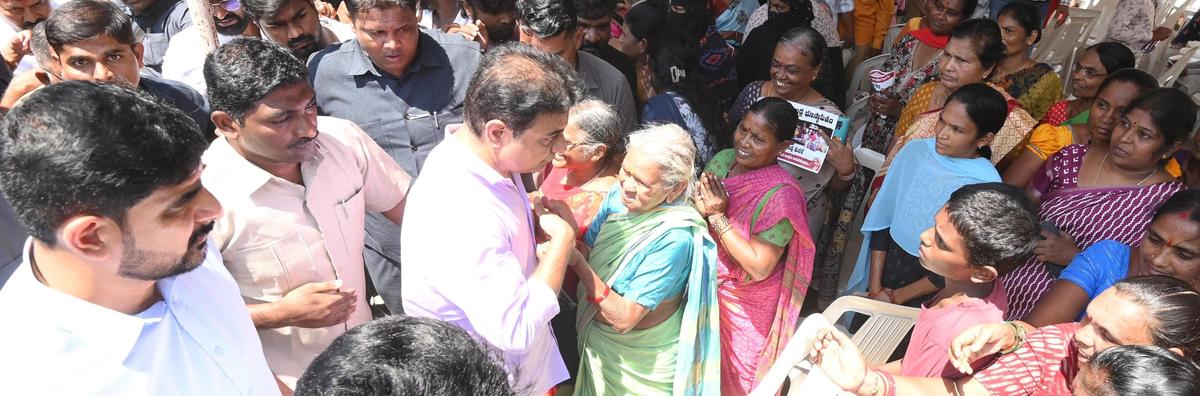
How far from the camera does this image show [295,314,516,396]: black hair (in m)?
Answer: 0.96

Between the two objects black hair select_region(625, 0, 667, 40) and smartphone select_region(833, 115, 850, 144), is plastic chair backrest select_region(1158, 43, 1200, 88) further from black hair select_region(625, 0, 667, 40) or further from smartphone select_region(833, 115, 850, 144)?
black hair select_region(625, 0, 667, 40)

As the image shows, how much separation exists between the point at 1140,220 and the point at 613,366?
79.1 inches

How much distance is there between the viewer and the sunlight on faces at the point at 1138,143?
2568 millimetres

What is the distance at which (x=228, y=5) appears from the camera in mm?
3180

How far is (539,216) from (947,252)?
1.22m

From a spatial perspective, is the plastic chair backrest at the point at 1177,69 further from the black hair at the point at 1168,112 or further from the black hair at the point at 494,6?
the black hair at the point at 494,6

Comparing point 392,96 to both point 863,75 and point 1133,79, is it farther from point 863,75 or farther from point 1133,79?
point 863,75

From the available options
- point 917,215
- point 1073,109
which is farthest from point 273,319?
point 1073,109

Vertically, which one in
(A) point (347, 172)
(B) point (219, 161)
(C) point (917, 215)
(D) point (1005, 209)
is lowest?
(C) point (917, 215)

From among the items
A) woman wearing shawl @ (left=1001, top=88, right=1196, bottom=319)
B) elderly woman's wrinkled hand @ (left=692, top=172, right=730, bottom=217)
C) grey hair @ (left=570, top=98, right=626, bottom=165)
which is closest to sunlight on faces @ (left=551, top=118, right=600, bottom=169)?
grey hair @ (left=570, top=98, right=626, bottom=165)

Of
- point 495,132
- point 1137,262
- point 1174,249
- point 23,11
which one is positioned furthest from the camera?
point 23,11

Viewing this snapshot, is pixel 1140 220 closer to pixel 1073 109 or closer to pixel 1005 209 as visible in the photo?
pixel 1005 209

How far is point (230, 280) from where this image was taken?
5.17 feet

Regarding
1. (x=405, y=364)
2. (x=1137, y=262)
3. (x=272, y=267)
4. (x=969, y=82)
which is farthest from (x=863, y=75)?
(x=405, y=364)
